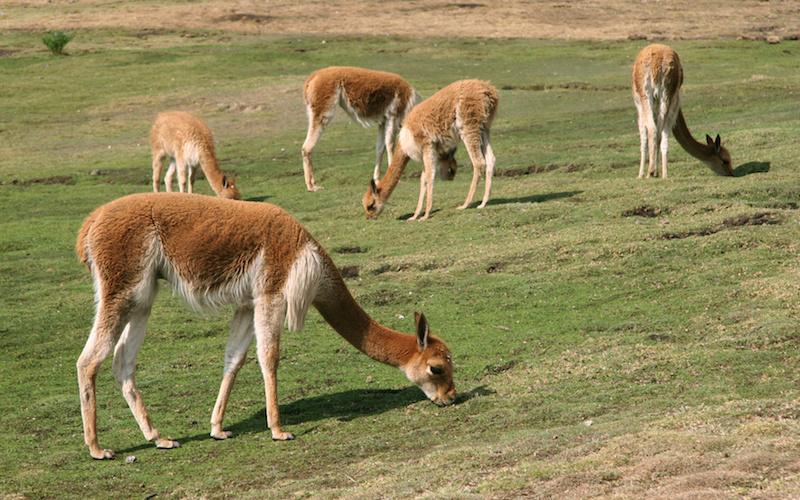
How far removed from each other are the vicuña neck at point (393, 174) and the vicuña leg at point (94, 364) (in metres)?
9.04

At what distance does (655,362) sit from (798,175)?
770cm

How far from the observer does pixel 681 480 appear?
709cm

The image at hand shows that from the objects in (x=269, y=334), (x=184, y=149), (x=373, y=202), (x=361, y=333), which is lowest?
(x=373, y=202)

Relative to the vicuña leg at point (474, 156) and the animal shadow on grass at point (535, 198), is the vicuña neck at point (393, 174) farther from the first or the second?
the animal shadow on grass at point (535, 198)

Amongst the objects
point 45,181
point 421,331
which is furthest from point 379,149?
point 421,331

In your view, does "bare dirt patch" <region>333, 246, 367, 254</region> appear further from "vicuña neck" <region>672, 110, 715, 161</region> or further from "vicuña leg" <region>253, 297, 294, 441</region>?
"vicuña leg" <region>253, 297, 294, 441</region>

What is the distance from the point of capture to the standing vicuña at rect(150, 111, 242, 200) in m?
20.6

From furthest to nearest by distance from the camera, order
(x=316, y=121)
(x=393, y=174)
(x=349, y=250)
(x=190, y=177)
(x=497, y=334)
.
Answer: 1. (x=316, y=121)
2. (x=190, y=177)
3. (x=393, y=174)
4. (x=349, y=250)
5. (x=497, y=334)

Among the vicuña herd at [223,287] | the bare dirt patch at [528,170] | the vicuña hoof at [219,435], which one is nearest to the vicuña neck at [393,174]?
the bare dirt patch at [528,170]

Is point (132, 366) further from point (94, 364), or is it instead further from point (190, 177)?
point (190, 177)

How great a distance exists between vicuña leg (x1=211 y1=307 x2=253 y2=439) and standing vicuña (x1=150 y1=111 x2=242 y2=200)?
403 inches

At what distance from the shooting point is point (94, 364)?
30.4 ft

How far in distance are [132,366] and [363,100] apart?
12670 mm

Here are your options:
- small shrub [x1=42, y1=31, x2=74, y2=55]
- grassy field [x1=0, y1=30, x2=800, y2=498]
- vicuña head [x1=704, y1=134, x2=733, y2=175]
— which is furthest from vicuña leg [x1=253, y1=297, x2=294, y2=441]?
small shrub [x1=42, y1=31, x2=74, y2=55]
